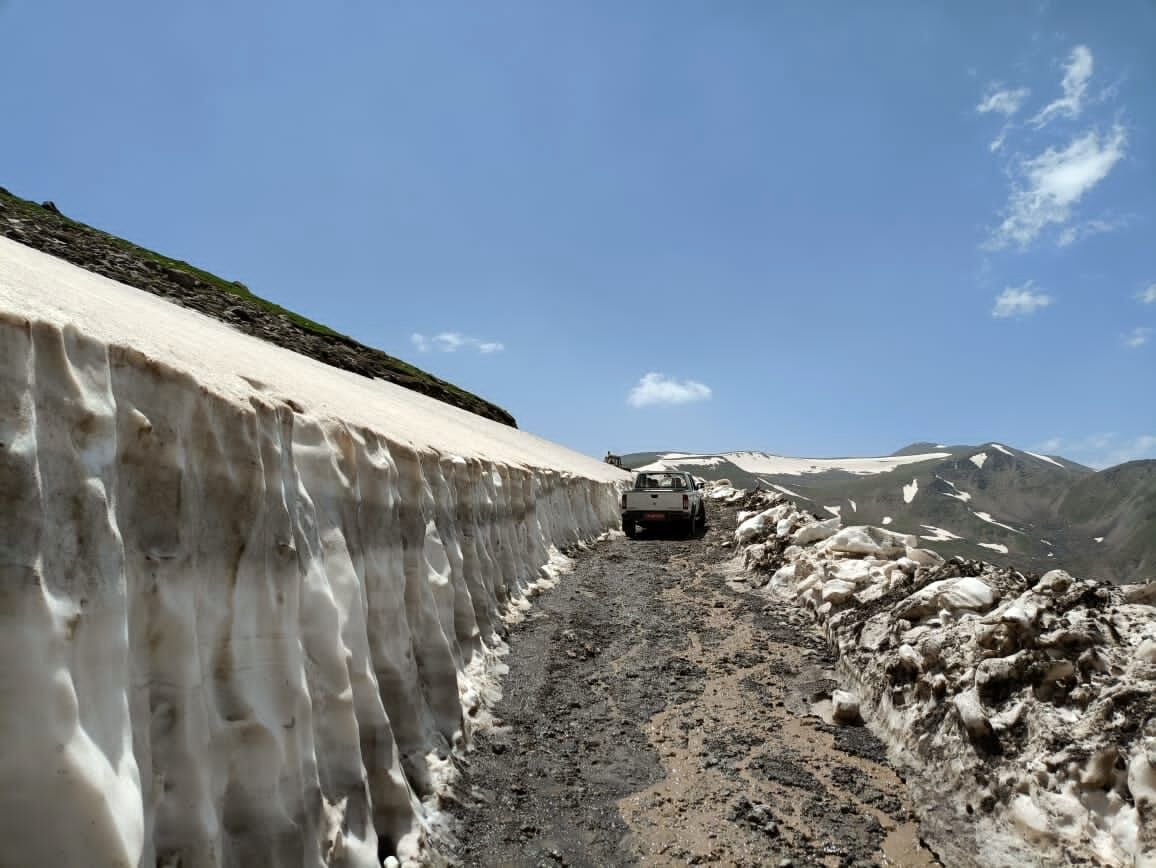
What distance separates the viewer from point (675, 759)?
231 inches

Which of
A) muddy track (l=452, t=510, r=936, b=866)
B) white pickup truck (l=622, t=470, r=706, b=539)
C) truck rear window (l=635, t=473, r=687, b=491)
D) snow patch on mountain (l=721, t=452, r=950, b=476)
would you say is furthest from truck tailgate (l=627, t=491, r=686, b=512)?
snow patch on mountain (l=721, t=452, r=950, b=476)

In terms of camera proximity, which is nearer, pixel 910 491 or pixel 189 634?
pixel 189 634

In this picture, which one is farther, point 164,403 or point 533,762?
point 533,762

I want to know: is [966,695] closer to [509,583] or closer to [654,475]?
[509,583]

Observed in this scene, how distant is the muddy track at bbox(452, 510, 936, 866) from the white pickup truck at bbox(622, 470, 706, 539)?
10172 mm

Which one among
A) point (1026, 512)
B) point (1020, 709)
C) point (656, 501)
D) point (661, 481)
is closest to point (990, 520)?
point (1026, 512)

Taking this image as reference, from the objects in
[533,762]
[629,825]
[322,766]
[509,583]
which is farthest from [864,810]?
[509,583]

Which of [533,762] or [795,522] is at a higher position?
[795,522]

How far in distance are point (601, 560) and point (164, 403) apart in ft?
44.1

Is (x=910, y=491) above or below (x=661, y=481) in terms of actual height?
above

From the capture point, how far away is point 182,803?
120 inches

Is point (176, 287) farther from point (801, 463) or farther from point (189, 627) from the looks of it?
point (801, 463)

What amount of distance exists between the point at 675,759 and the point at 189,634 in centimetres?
430

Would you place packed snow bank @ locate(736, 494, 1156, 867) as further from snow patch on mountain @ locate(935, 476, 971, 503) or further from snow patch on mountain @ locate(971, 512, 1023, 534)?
snow patch on mountain @ locate(935, 476, 971, 503)
